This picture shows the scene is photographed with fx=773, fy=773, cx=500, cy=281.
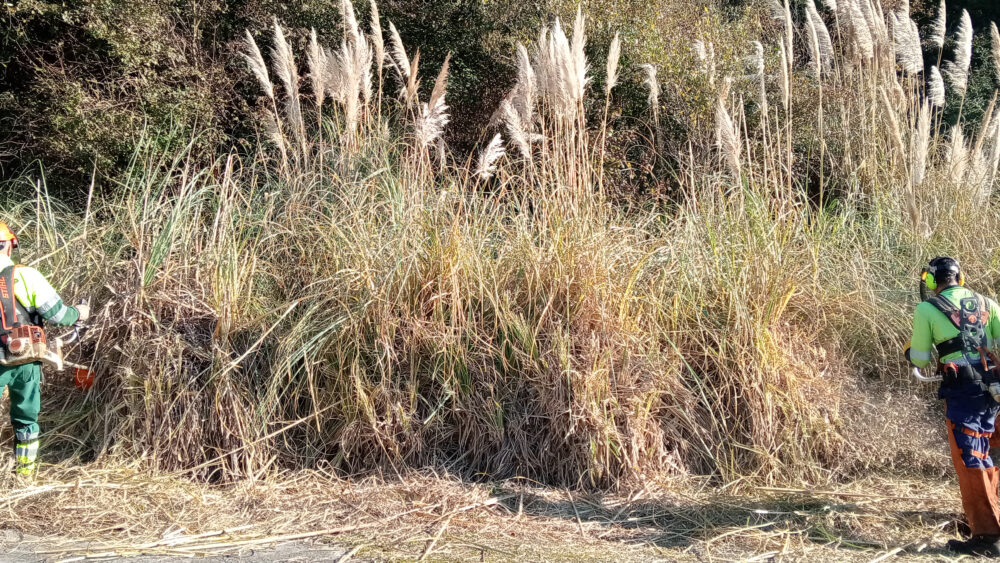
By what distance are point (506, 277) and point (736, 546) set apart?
Answer: 2.16 m

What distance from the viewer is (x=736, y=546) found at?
4004 millimetres

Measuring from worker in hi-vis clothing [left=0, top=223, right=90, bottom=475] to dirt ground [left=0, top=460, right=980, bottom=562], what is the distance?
0.25m

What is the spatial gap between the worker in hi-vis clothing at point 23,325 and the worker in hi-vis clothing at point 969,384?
199 inches

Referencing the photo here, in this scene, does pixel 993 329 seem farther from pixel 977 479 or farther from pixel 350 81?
pixel 350 81

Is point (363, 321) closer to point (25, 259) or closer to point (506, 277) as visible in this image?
point (506, 277)

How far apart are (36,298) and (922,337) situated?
5189 mm

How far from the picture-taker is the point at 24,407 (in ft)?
15.6

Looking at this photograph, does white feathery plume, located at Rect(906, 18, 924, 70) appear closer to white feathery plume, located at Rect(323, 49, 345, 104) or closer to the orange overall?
the orange overall

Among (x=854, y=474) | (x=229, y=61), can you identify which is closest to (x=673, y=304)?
(x=854, y=474)

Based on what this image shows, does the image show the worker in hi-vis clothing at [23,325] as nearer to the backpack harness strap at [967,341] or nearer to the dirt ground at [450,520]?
the dirt ground at [450,520]

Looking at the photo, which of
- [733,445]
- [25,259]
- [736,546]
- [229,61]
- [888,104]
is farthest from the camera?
[229,61]

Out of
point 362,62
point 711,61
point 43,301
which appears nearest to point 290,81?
point 362,62

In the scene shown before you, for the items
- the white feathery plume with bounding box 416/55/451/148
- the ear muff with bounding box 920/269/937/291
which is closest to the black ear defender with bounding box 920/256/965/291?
the ear muff with bounding box 920/269/937/291

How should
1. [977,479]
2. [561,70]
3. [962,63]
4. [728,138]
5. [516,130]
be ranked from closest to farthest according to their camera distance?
[977,479] → [561,70] → [516,130] → [728,138] → [962,63]
